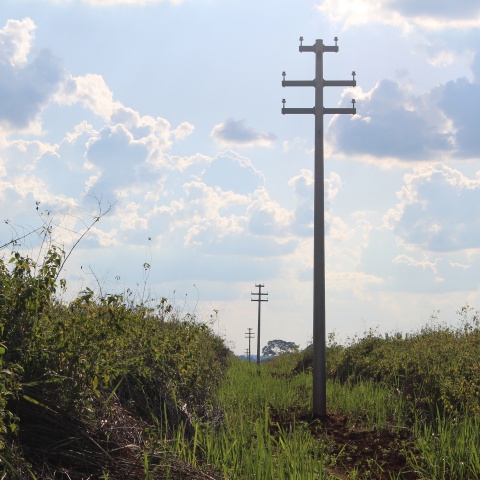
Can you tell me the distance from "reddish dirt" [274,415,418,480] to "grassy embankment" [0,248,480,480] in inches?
1.3

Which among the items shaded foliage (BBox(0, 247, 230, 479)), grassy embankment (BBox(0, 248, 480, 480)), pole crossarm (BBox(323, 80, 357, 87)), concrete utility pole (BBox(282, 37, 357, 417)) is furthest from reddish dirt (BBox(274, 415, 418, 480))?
pole crossarm (BBox(323, 80, 357, 87))

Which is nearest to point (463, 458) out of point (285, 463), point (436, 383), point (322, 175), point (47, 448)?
point (285, 463)

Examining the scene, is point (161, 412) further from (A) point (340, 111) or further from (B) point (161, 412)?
(A) point (340, 111)

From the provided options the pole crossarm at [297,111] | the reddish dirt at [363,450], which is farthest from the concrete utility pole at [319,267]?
the reddish dirt at [363,450]

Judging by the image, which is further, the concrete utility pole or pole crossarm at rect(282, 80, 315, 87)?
pole crossarm at rect(282, 80, 315, 87)

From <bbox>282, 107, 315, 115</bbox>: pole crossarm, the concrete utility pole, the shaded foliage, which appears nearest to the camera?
the shaded foliage

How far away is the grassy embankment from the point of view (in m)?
6.85

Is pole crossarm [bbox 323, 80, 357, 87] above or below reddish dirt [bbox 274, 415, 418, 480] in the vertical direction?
above

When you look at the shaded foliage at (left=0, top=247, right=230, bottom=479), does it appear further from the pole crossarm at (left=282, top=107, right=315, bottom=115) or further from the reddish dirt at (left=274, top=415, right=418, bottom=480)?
the pole crossarm at (left=282, top=107, right=315, bottom=115)

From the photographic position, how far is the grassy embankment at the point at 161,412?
22.5 feet

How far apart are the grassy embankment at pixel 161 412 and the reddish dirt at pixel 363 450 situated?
3 centimetres

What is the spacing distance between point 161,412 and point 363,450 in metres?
3.22

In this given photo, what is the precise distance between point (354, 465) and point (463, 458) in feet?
4.74

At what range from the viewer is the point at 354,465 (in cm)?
974
